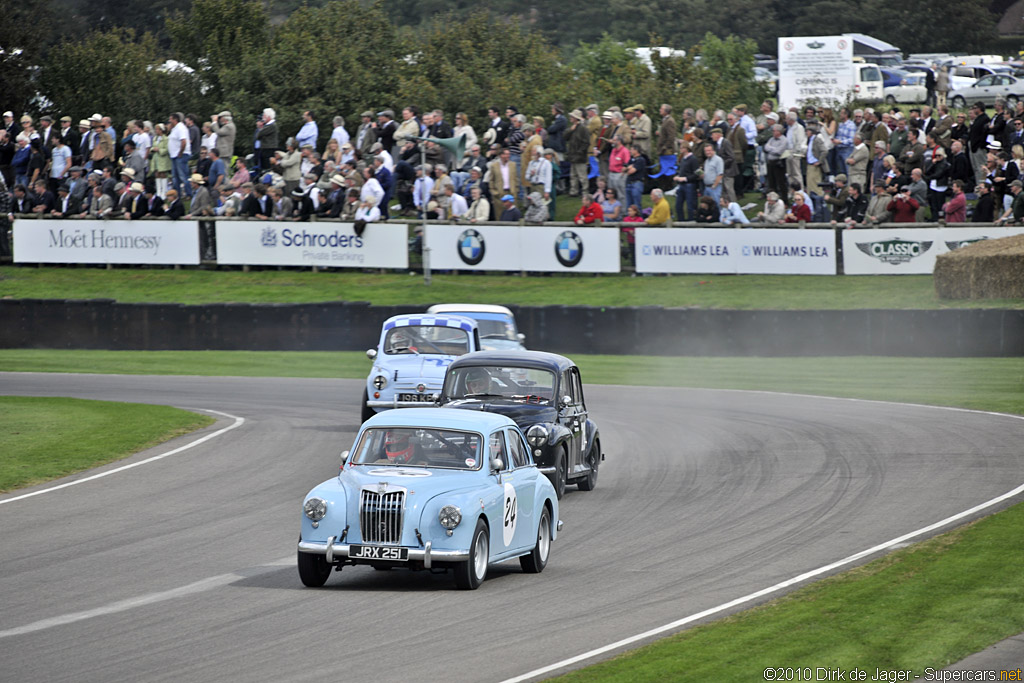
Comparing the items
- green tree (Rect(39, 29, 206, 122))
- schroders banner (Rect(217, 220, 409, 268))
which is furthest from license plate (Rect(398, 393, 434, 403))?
green tree (Rect(39, 29, 206, 122))

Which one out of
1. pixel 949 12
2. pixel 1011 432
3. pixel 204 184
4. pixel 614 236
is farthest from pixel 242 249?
pixel 949 12

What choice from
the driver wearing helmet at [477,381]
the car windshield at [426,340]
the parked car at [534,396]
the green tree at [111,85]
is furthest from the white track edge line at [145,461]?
the green tree at [111,85]

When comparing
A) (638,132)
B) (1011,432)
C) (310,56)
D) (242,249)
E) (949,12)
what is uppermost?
(949,12)

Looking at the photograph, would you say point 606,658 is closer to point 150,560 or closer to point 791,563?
point 791,563

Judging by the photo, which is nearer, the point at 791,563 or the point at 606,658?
the point at 606,658

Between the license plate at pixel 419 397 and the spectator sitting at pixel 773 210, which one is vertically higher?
the spectator sitting at pixel 773 210

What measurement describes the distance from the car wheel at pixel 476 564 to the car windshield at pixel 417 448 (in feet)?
2.05

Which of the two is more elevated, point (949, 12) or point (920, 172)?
point (949, 12)

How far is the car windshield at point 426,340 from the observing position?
1992cm

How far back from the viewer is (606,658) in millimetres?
8344

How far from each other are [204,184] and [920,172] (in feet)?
54.7

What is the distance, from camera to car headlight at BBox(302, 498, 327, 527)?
10047mm

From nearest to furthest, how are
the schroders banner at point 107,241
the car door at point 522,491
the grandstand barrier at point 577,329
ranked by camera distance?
the car door at point 522,491, the grandstand barrier at point 577,329, the schroders banner at point 107,241

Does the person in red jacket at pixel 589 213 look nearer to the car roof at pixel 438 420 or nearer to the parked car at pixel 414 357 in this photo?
the parked car at pixel 414 357
